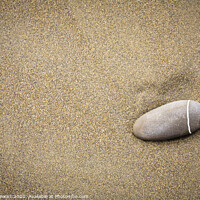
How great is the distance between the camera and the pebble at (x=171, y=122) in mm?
1018

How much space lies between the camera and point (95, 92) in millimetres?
1119

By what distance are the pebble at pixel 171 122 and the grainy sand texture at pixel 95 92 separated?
0.06 meters

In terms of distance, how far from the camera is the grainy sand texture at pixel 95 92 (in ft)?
3.54

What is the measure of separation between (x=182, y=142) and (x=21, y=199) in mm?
1049

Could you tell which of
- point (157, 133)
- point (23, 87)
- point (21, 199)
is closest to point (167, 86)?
point (157, 133)

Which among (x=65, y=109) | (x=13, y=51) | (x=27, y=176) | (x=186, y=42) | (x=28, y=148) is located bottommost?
(x=27, y=176)

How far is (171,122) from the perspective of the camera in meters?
1.02

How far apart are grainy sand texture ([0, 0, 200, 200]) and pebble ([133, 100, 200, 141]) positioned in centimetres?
6

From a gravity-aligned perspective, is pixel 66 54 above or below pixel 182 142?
above

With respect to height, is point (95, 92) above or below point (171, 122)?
above

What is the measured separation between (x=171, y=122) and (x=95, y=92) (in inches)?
19.2

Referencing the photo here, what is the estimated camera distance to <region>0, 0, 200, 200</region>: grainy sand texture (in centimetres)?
108

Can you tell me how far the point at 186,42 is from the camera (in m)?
1.14

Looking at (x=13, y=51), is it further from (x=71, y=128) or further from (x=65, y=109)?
(x=71, y=128)
